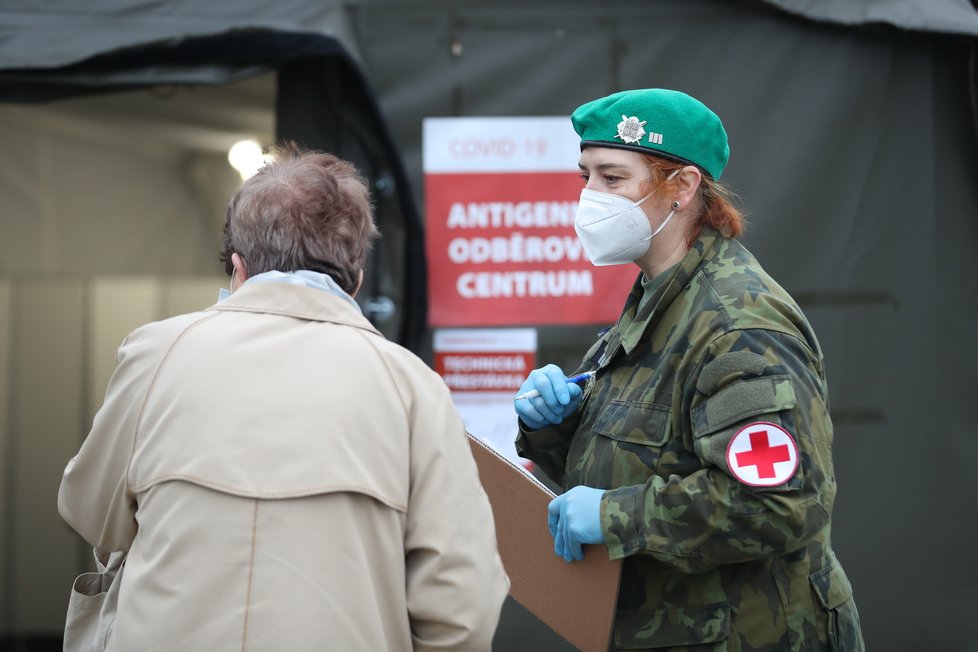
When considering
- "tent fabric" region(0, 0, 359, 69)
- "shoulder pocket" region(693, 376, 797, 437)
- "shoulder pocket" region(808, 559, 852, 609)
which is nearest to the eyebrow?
"shoulder pocket" region(693, 376, 797, 437)

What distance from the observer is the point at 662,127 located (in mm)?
2068

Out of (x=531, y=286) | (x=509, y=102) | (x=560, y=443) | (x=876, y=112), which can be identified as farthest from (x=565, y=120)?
(x=560, y=443)

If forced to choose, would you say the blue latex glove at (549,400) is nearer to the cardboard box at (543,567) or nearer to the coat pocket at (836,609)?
the cardboard box at (543,567)

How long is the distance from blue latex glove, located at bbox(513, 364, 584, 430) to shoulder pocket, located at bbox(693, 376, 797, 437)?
419mm

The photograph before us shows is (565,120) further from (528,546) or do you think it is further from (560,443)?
(528,546)

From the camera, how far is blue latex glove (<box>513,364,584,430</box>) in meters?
2.19

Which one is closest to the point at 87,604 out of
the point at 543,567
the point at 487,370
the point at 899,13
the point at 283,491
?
the point at 283,491

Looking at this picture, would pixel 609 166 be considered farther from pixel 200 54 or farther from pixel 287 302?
pixel 200 54

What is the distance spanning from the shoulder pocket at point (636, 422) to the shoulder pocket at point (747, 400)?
0.12 metres

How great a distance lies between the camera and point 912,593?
145 inches

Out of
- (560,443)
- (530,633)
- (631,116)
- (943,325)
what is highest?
(631,116)

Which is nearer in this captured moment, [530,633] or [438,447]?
[438,447]

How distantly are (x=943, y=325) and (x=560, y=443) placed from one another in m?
2.07

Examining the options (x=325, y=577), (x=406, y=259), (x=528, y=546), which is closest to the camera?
(x=325, y=577)
